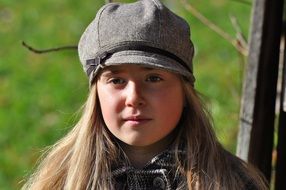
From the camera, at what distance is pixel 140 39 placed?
8.48 ft

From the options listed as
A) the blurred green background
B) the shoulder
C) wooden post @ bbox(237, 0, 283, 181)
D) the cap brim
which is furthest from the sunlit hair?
the blurred green background

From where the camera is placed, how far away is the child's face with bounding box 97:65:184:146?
2576 millimetres

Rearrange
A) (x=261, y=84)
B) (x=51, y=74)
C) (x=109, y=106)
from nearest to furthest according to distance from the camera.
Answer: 1. (x=109, y=106)
2. (x=261, y=84)
3. (x=51, y=74)

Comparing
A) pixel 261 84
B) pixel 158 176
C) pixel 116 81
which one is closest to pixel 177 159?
pixel 158 176

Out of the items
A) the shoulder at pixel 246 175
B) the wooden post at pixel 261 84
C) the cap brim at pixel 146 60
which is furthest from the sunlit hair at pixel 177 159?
the wooden post at pixel 261 84

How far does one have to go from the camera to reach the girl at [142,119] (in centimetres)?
259

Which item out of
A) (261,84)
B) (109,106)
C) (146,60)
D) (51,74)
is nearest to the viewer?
(146,60)

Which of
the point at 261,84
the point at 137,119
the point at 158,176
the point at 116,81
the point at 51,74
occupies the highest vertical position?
the point at 51,74

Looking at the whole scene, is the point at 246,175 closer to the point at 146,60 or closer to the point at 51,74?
the point at 146,60

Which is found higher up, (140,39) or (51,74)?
(51,74)

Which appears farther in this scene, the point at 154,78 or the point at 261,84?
the point at 261,84

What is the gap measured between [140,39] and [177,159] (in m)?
0.42

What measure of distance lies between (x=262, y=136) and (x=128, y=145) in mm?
545

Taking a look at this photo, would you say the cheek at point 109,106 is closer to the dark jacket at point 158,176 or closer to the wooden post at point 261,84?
the dark jacket at point 158,176
